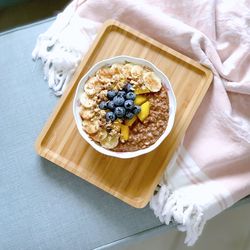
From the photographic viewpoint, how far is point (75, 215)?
959 millimetres

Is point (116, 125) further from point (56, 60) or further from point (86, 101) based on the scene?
point (56, 60)

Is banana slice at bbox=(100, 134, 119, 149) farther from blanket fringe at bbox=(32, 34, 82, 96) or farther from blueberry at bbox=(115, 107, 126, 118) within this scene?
blanket fringe at bbox=(32, 34, 82, 96)

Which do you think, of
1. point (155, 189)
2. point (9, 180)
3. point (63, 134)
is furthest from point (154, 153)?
point (9, 180)

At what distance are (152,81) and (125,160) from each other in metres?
0.17

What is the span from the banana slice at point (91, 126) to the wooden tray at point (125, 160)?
0.17ft

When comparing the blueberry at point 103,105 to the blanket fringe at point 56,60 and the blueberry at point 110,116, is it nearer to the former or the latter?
the blueberry at point 110,116

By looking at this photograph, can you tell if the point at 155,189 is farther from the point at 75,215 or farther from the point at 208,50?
the point at 208,50

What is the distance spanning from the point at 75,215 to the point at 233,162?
1.12 ft

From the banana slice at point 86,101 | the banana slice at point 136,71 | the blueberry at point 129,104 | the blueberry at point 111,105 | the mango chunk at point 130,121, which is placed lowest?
the banana slice at point 86,101

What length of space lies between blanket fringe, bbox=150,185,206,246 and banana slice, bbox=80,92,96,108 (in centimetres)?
22

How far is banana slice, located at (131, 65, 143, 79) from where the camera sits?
3.02ft

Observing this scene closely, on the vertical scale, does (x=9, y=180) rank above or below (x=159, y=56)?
below

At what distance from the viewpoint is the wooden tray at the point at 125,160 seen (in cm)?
94

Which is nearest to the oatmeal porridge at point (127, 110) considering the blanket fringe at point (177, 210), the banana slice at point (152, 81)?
the banana slice at point (152, 81)
